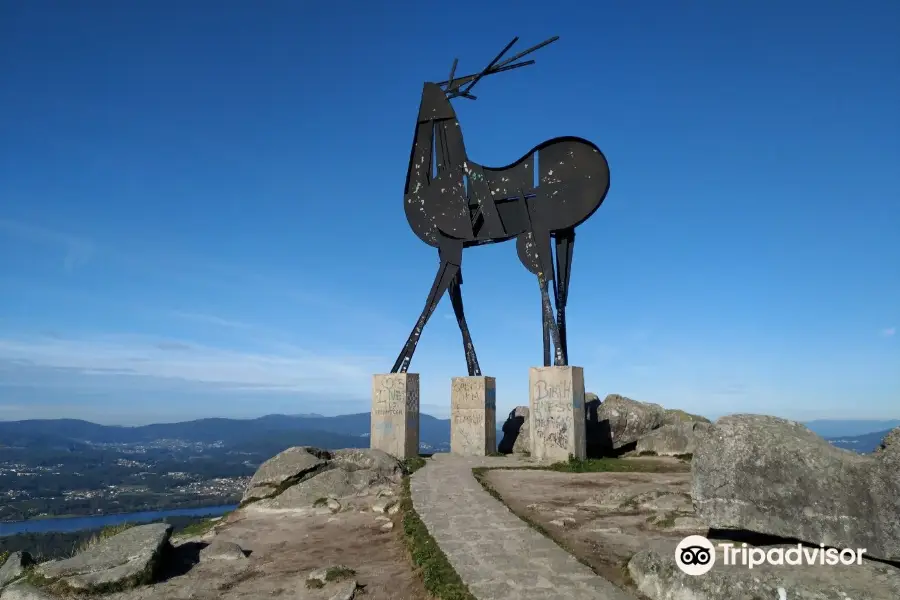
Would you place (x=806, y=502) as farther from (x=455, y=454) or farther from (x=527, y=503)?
(x=455, y=454)

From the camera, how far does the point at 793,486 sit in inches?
282

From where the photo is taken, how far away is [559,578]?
7926 mm

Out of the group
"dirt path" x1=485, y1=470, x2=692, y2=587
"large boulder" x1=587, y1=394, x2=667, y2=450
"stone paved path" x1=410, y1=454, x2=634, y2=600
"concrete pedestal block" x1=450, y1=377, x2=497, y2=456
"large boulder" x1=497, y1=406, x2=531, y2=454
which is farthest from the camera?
"large boulder" x1=497, y1=406, x2=531, y2=454

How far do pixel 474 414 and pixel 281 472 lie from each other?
32.2 feet

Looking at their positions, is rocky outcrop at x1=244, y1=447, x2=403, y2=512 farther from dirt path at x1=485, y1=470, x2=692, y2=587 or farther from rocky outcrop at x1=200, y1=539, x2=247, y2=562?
rocky outcrop at x1=200, y1=539, x2=247, y2=562

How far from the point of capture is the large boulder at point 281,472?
16.6m

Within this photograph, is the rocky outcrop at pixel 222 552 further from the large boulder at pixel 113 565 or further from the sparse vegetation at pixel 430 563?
the sparse vegetation at pixel 430 563

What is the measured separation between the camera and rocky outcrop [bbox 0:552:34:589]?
10070mm

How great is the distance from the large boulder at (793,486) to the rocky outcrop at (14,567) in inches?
456

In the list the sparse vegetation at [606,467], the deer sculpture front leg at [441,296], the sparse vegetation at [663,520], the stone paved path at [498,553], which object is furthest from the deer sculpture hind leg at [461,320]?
the sparse vegetation at [663,520]

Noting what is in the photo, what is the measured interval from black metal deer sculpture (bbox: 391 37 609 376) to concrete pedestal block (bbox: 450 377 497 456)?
128 cm

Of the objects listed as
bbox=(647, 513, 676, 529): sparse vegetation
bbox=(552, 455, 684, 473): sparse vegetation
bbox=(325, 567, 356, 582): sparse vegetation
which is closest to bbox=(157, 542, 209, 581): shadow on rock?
bbox=(325, 567, 356, 582): sparse vegetation

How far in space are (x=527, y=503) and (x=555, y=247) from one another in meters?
13.0

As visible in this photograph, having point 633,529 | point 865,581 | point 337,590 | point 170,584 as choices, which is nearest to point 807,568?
point 865,581
